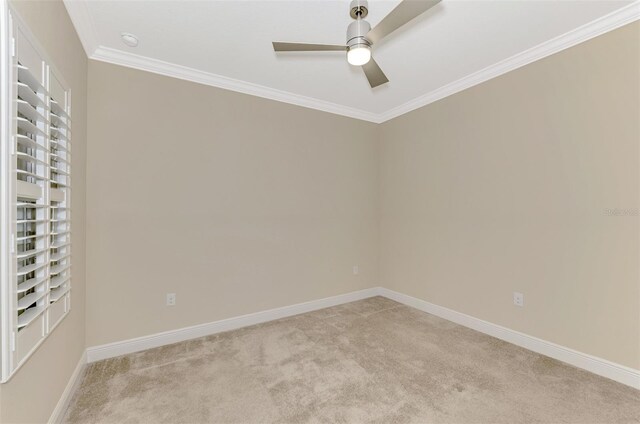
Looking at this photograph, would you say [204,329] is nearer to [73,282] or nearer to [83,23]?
[73,282]

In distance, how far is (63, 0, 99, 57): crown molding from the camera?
190 centimetres

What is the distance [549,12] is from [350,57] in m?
1.61

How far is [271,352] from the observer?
2.54m

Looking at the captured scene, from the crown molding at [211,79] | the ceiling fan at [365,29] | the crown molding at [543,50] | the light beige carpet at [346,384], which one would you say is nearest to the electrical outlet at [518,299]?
the light beige carpet at [346,384]

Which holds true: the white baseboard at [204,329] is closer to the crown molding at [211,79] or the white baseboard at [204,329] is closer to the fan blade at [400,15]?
the crown molding at [211,79]

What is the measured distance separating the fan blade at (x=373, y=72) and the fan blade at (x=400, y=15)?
0.26 m

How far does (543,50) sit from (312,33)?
197cm

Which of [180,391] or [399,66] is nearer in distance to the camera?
[180,391]

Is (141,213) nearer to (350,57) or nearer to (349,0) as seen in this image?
(350,57)

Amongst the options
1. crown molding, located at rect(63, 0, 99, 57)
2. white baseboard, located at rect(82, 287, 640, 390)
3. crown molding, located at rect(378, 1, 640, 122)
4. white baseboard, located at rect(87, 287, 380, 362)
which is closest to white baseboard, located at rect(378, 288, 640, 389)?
white baseboard, located at rect(82, 287, 640, 390)

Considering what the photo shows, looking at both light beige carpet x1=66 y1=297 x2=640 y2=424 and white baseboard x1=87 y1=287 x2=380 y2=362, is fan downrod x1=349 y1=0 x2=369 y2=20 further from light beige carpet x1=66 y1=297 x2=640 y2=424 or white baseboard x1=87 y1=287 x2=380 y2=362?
white baseboard x1=87 y1=287 x2=380 y2=362

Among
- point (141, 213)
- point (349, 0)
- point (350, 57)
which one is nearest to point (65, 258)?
point (141, 213)

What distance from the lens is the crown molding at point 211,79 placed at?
8.11 ft

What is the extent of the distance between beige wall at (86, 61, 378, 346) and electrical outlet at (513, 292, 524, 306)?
1.86 m
